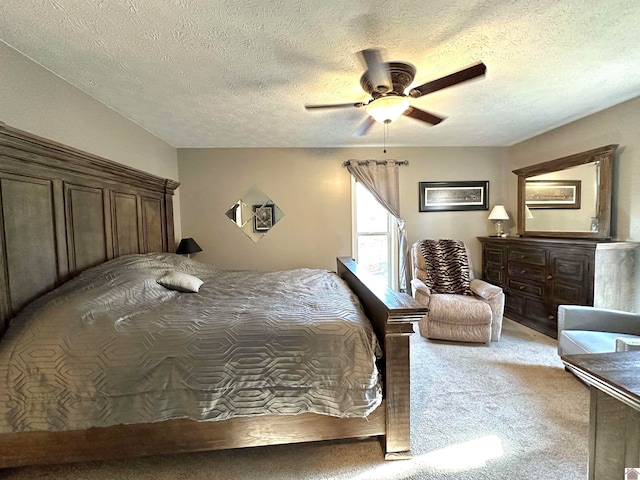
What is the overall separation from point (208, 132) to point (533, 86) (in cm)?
328

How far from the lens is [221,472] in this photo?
1.56 metres

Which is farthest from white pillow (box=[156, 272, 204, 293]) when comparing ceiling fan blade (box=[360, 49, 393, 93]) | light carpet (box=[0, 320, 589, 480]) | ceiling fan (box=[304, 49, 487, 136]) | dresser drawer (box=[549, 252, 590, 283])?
dresser drawer (box=[549, 252, 590, 283])

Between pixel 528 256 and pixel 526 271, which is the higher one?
pixel 528 256

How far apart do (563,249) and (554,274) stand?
306mm

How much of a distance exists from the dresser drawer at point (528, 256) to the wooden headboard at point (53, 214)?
446 cm

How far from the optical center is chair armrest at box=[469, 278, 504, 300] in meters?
3.08

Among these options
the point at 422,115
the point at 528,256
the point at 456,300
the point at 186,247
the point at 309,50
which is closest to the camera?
the point at 309,50

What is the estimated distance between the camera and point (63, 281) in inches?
78.4

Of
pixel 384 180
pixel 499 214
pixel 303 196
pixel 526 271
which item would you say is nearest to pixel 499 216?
pixel 499 214

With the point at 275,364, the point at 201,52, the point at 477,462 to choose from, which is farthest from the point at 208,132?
the point at 477,462

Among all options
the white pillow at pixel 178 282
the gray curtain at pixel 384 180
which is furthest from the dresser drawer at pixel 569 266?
the white pillow at pixel 178 282

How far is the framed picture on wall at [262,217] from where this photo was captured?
13.7 feet

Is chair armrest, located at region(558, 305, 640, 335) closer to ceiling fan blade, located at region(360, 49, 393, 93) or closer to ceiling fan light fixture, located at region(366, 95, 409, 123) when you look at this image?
ceiling fan light fixture, located at region(366, 95, 409, 123)

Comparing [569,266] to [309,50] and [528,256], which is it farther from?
[309,50]
